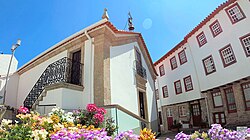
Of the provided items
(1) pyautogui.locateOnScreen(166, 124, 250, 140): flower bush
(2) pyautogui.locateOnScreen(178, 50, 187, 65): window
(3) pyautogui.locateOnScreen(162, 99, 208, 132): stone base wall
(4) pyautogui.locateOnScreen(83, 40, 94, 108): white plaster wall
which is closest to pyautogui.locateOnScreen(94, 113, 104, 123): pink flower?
(4) pyautogui.locateOnScreen(83, 40, 94, 108): white plaster wall

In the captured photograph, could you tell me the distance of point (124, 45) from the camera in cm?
1074

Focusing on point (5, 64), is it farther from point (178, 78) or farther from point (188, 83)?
point (188, 83)

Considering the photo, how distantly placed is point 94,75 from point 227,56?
12.0 m

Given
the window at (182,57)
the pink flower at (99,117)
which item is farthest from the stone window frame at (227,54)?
the pink flower at (99,117)

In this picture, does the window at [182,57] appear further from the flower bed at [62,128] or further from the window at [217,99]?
the flower bed at [62,128]

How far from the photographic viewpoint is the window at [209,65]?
15952 millimetres

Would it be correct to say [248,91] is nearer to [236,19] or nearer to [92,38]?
[236,19]

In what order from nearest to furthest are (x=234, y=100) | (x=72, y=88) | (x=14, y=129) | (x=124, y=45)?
(x=14, y=129), (x=72, y=88), (x=124, y=45), (x=234, y=100)

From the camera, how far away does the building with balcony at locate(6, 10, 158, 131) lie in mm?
7305

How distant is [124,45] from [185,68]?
38.1ft

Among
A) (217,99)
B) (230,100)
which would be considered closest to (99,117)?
(230,100)

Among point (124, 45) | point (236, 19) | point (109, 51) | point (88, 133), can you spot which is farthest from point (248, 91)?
point (88, 133)

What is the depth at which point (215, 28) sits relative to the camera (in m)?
15.7

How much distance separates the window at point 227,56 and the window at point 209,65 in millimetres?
1208
